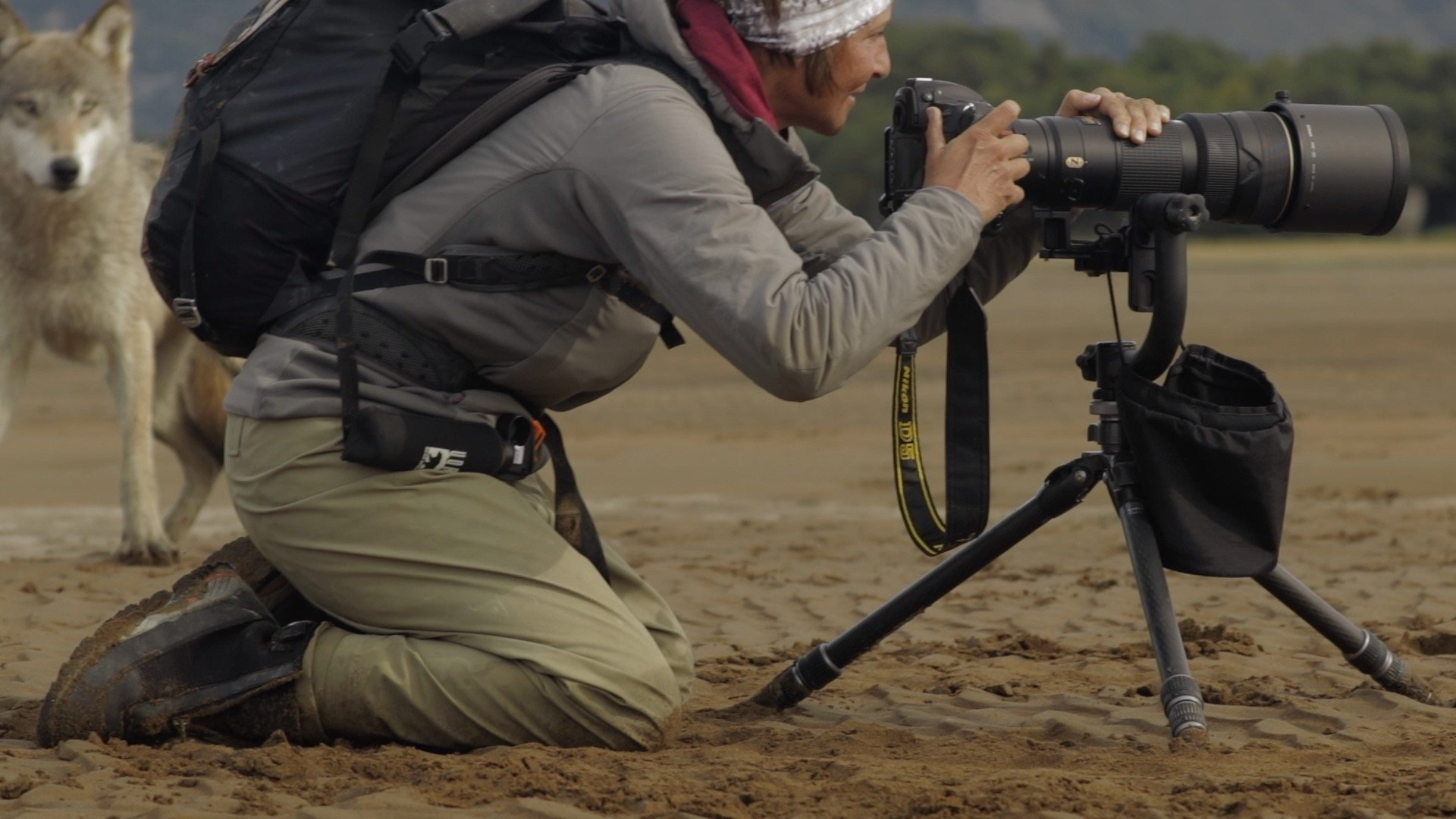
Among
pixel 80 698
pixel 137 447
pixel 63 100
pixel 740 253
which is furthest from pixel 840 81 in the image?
pixel 63 100

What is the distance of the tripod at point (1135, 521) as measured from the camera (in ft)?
10.1

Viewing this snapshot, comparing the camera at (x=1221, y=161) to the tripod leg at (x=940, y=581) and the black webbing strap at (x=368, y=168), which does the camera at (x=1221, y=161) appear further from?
the black webbing strap at (x=368, y=168)

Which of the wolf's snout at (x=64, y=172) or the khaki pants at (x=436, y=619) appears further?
the wolf's snout at (x=64, y=172)

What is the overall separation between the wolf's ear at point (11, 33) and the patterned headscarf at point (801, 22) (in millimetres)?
4197

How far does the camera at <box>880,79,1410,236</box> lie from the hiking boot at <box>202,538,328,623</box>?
1416 millimetres

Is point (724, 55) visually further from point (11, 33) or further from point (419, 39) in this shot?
point (11, 33)

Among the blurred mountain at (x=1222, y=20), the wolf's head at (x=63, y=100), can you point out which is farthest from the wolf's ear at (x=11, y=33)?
the blurred mountain at (x=1222, y=20)

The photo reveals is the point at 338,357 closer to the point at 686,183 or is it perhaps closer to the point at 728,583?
the point at 686,183

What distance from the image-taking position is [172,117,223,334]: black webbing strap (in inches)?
124

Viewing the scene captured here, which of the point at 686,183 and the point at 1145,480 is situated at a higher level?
the point at 686,183

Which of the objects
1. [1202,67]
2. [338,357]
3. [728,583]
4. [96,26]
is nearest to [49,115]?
[96,26]

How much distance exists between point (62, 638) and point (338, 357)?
1.80 meters

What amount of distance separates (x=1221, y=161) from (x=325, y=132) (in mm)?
1620

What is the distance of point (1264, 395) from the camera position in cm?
318
